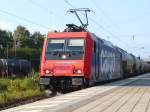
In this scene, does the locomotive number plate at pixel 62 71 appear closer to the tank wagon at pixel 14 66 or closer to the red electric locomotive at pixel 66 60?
the red electric locomotive at pixel 66 60

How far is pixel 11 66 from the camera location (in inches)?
1945

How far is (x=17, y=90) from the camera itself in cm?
2452

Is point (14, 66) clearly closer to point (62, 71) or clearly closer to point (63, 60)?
point (63, 60)

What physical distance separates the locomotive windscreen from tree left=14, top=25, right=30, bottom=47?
329ft

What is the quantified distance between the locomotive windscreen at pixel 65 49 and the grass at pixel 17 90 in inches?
82.3

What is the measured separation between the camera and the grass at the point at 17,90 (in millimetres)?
19248

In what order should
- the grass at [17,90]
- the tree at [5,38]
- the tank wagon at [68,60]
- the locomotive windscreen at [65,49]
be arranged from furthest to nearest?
the tree at [5,38], the locomotive windscreen at [65,49], the tank wagon at [68,60], the grass at [17,90]

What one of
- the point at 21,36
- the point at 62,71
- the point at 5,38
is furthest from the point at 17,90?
the point at 21,36

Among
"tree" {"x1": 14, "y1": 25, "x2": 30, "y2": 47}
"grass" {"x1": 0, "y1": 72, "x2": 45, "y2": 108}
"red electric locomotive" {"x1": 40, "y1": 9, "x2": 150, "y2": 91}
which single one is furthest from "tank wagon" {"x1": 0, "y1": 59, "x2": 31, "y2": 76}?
"tree" {"x1": 14, "y1": 25, "x2": 30, "y2": 47}

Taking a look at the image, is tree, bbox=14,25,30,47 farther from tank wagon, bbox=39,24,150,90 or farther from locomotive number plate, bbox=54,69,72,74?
locomotive number plate, bbox=54,69,72,74

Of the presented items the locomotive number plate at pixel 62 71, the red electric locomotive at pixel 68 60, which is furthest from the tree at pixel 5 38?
the locomotive number plate at pixel 62 71

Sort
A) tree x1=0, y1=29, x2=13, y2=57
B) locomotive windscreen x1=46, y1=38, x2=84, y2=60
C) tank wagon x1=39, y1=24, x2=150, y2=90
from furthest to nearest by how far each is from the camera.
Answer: tree x1=0, y1=29, x2=13, y2=57
locomotive windscreen x1=46, y1=38, x2=84, y2=60
tank wagon x1=39, y1=24, x2=150, y2=90

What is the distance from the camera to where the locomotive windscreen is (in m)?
25.4

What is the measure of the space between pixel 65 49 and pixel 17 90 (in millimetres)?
3476
